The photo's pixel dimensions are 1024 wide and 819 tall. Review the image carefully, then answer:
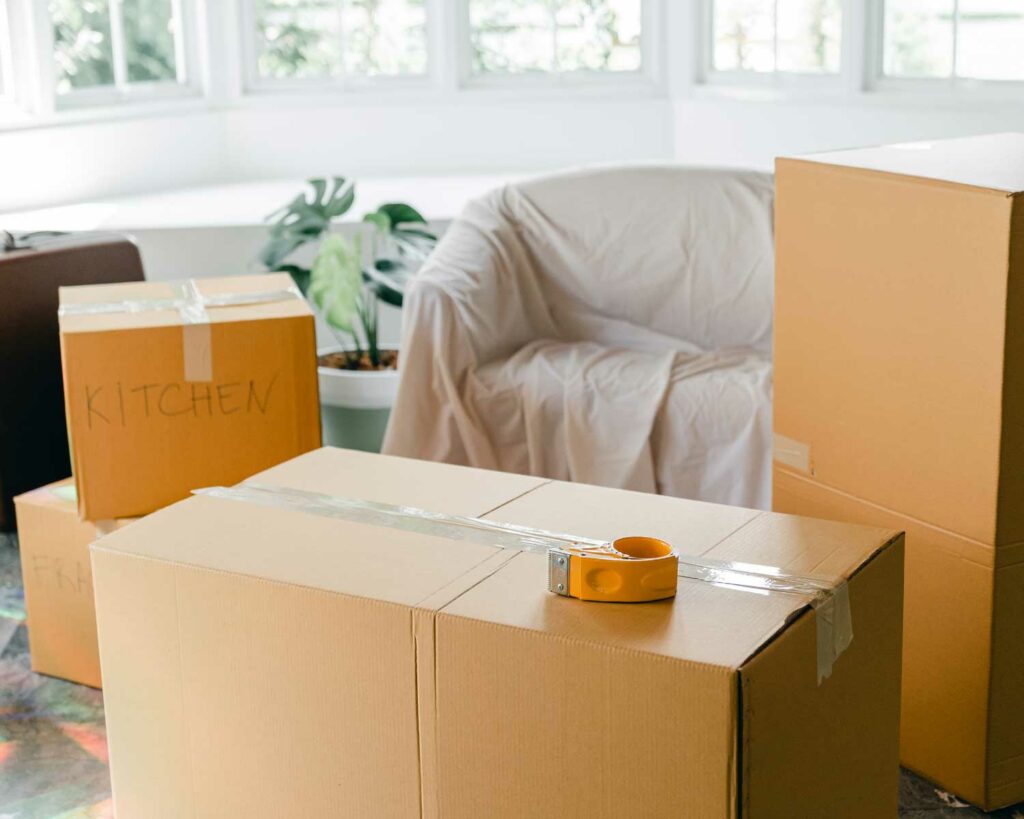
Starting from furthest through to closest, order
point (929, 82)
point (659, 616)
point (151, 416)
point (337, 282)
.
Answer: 1. point (929, 82)
2. point (337, 282)
3. point (151, 416)
4. point (659, 616)

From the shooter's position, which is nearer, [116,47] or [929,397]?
[929,397]

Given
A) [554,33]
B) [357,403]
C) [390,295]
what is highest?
[554,33]

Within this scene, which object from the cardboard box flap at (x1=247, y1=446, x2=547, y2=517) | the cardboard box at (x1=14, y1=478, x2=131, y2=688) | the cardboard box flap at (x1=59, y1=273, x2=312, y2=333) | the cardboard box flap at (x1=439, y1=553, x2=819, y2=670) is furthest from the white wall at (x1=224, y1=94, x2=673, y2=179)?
the cardboard box flap at (x1=439, y1=553, x2=819, y2=670)

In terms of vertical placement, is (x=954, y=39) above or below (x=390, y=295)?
above

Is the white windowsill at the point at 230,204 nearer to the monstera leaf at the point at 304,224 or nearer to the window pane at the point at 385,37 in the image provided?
the window pane at the point at 385,37

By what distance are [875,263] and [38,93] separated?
3210 mm

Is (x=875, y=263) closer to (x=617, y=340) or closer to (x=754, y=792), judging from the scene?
(x=754, y=792)

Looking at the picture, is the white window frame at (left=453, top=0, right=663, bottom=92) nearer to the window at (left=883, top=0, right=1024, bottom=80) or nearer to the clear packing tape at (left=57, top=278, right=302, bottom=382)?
the window at (left=883, top=0, right=1024, bottom=80)

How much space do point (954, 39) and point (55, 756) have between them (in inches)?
125

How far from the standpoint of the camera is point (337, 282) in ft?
10.1

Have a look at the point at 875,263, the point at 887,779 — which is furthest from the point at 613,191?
the point at 887,779

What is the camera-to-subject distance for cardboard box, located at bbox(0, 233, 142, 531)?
2.82m

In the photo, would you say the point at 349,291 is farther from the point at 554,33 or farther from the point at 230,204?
the point at 554,33

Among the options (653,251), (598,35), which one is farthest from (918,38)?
(653,251)
